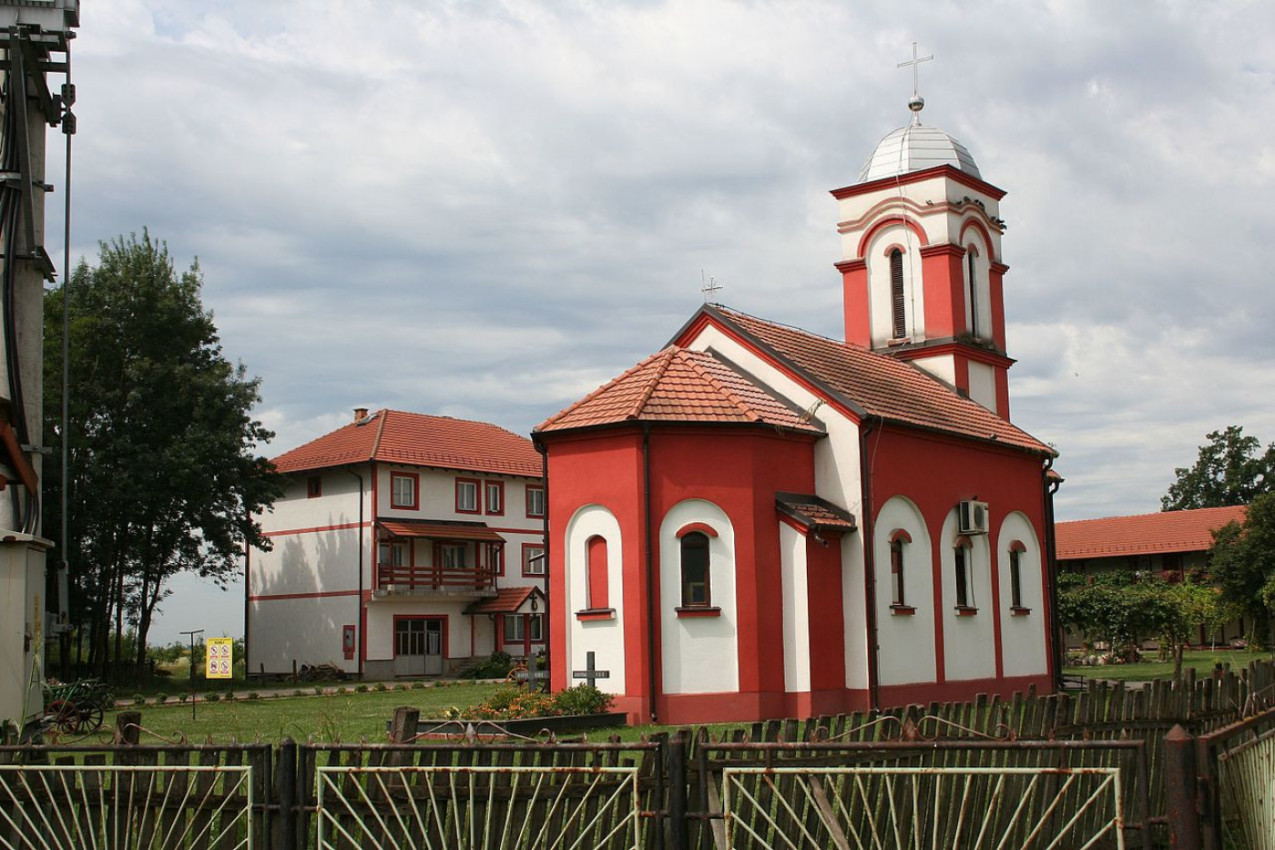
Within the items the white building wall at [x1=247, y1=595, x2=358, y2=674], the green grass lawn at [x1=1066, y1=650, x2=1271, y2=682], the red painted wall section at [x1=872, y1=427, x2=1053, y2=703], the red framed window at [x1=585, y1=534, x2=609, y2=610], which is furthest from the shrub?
the white building wall at [x1=247, y1=595, x2=358, y2=674]

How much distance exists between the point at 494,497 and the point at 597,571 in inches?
1197

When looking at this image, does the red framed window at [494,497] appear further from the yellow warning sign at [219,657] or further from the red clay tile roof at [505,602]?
the yellow warning sign at [219,657]

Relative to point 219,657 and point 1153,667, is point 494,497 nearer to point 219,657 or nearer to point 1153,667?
point 1153,667

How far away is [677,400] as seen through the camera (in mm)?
22453

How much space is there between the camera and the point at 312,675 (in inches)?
1822

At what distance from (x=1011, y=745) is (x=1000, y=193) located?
28.6 meters

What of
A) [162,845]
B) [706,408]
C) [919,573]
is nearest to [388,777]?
[162,845]

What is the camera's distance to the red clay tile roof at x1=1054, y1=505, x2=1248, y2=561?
200 feet

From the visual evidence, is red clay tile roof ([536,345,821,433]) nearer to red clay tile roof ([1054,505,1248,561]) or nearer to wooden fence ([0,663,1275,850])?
wooden fence ([0,663,1275,850])

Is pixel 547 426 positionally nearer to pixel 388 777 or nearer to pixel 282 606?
pixel 388 777

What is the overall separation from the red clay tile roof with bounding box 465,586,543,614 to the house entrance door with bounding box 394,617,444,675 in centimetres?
167

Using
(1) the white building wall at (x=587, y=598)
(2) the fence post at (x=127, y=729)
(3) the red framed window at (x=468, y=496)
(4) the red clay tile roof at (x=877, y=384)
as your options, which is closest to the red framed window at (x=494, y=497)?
(3) the red framed window at (x=468, y=496)

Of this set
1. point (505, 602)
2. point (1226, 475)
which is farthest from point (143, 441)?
point (1226, 475)

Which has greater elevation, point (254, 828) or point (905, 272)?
point (905, 272)
